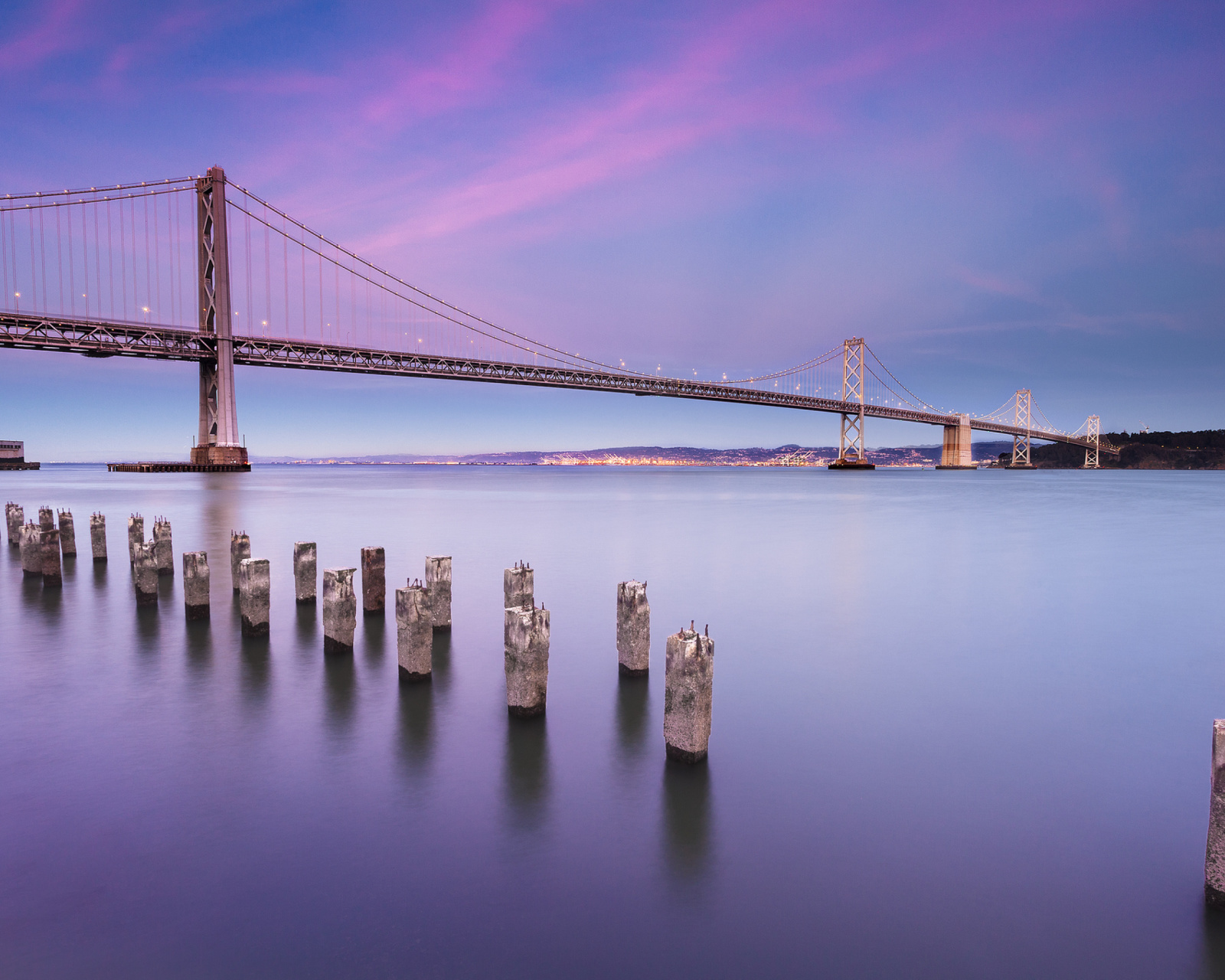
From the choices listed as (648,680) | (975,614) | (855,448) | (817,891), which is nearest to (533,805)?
(817,891)

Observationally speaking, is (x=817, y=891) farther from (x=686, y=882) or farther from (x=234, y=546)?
(x=234, y=546)

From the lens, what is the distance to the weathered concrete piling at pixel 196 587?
7488 mm

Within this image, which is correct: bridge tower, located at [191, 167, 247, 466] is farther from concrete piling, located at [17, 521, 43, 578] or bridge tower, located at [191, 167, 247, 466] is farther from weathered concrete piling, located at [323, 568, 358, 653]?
weathered concrete piling, located at [323, 568, 358, 653]

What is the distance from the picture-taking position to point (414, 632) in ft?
18.0

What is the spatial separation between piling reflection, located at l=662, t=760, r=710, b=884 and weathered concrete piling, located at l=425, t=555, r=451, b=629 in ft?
10.4

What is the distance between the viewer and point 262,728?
4.91 metres

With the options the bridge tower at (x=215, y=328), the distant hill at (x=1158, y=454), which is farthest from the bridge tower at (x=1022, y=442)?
the bridge tower at (x=215, y=328)

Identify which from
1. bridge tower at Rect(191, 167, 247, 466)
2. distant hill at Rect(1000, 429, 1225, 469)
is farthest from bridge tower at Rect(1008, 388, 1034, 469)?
bridge tower at Rect(191, 167, 247, 466)

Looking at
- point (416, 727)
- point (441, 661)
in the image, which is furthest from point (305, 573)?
point (416, 727)

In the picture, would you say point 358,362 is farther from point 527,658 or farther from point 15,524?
point 527,658

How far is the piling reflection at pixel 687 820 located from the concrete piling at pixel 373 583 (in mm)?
4543

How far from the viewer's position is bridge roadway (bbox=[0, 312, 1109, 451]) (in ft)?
127

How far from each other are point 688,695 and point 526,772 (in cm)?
113

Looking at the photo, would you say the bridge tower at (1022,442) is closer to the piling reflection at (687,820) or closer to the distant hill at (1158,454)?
the distant hill at (1158,454)
